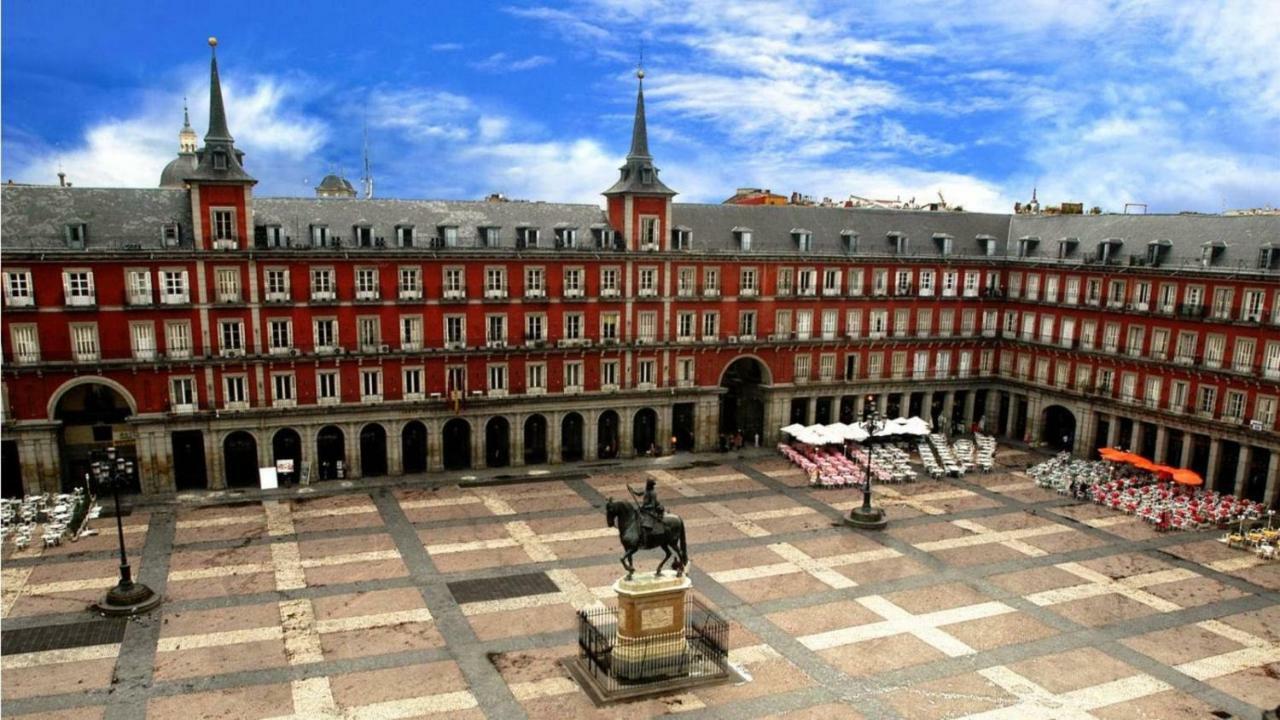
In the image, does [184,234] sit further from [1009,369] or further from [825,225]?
[1009,369]

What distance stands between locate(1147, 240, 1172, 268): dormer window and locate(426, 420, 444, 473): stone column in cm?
4919

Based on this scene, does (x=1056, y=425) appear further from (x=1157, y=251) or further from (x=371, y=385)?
(x=371, y=385)

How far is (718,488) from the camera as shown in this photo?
56656 millimetres

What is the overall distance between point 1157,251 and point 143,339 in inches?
2542

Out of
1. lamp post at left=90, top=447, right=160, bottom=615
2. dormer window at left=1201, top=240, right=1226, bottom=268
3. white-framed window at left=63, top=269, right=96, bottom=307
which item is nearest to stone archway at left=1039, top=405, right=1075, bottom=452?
dormer window at left=1201, top=240, right=1226, bottom=268

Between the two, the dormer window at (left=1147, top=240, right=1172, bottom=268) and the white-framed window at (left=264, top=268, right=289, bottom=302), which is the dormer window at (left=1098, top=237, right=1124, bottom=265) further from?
the white-framed window at (left=264, top=268, right=289, bottom=302)

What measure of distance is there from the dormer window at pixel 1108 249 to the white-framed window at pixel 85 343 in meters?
65.2

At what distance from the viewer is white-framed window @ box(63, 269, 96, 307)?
4928cm

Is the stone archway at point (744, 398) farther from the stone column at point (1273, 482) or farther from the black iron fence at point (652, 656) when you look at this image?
the black iron fence at point (652, 656)

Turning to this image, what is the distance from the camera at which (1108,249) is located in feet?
209

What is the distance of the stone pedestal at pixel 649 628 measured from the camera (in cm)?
2941

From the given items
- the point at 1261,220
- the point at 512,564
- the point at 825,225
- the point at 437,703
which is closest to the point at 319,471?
the point at 512,564

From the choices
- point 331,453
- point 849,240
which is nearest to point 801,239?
point 849,240

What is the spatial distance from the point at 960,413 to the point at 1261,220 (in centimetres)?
2524
